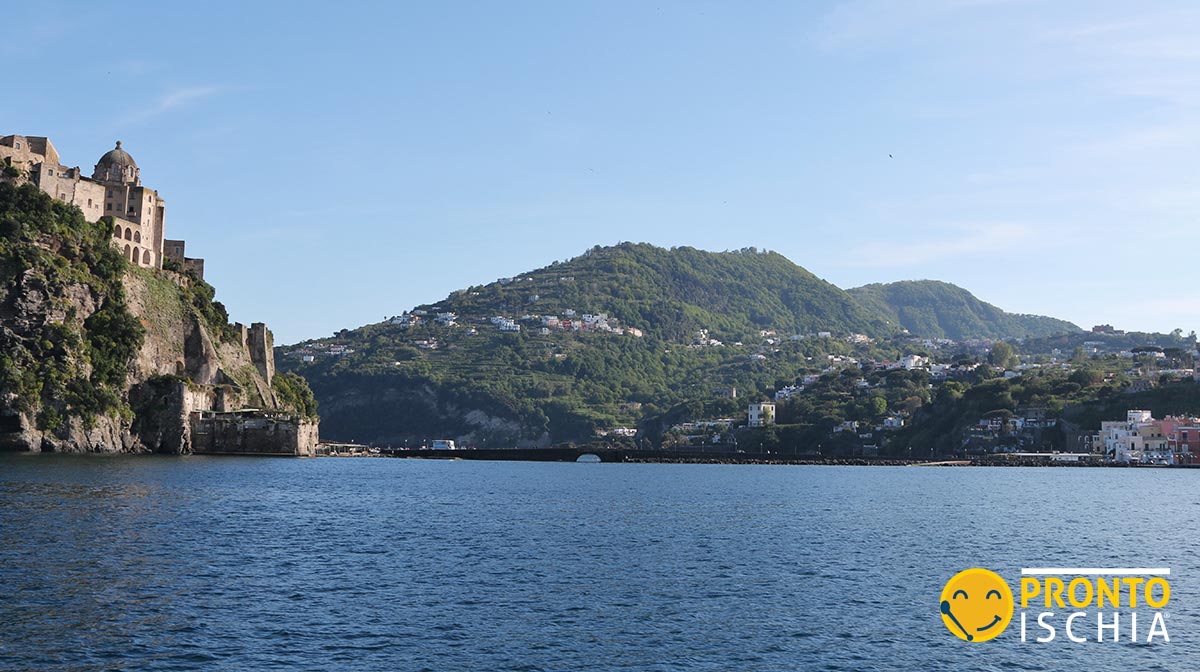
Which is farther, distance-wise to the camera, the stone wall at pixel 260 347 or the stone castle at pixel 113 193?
the stone wall at pixel 260 347

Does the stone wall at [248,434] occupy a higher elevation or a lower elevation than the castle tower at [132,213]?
lower

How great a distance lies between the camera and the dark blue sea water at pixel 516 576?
93.4 ft

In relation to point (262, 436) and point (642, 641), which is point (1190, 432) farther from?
point (642, 641)

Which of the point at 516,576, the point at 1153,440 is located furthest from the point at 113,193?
the point at 1153,440

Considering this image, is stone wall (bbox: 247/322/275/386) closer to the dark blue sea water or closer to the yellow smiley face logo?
the dark blue sea water

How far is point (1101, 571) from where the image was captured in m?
43.8

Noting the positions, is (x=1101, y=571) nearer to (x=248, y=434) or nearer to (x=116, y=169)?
(x=248, y=434)

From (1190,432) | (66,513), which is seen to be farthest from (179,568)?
(1190,432)

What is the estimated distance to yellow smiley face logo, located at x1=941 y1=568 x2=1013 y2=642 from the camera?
32356mm

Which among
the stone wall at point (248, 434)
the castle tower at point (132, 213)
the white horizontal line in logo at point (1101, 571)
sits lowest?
the white horizontal line in logo at point (1101, 571)

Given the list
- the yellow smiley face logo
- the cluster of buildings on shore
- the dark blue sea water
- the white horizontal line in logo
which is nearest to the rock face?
the dark blue sea water

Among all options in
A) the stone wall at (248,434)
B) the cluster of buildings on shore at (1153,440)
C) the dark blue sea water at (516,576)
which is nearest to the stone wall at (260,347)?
the stone wall at (248,434)

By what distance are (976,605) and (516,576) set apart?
50.9 ft

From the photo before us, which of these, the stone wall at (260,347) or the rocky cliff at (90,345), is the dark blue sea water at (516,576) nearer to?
the rocky cliff at (90,345)
